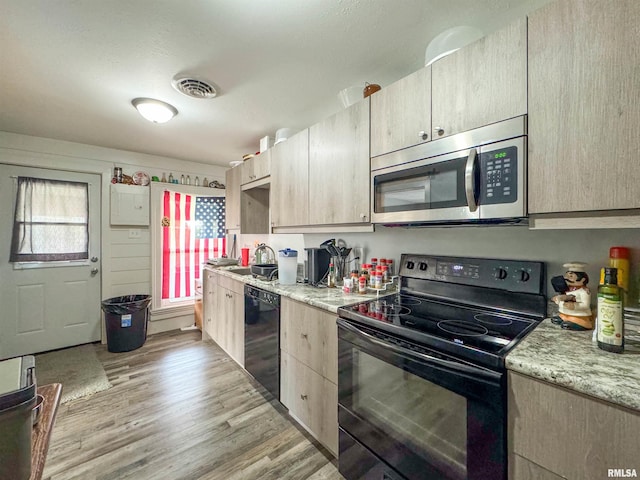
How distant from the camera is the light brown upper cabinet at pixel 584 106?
831mm

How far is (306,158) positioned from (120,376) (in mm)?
2602

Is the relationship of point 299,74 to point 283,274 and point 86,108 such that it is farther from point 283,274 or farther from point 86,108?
point 86,108

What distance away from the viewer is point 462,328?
112 cm

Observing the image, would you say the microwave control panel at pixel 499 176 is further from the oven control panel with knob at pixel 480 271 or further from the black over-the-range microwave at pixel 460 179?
the oven control panel with knob at pixel 480 271

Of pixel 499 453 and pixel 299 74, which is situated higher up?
pixel 299 74

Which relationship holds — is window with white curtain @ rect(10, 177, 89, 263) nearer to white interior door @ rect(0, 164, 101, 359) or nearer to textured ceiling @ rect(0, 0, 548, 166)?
white interior door @ rect(0, 164, 101, 359)

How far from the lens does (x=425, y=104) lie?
4.34ft

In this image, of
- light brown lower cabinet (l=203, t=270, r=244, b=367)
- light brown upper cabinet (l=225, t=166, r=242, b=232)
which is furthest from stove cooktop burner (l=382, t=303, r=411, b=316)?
light brown upper cabinet (l=225, t=166, r=242, b=232)

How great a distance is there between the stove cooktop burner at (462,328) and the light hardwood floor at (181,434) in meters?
1.08

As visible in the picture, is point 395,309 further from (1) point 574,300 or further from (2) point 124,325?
(2) point 124,325

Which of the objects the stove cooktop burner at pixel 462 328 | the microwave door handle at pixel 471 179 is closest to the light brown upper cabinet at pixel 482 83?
the microwave door handle at pixel 471 179

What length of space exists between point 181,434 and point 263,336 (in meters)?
0.78

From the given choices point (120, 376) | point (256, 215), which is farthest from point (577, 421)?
point (120, 376)

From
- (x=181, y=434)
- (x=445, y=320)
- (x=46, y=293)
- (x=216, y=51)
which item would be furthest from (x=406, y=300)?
(x=46, y=293)
